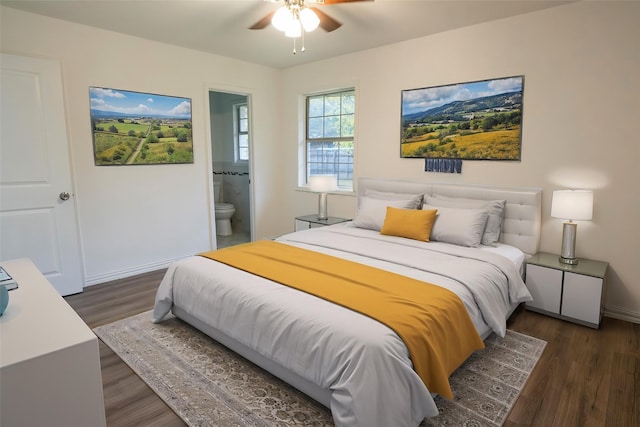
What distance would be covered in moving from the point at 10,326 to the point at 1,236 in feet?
7.66

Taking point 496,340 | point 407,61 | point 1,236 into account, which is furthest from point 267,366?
point 407,61

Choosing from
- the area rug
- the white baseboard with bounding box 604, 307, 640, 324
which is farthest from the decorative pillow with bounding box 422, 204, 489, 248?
the white baseboard with bounding box 604, 307, 640, 324

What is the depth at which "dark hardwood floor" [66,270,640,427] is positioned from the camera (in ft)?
6.20

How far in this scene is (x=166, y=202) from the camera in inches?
167

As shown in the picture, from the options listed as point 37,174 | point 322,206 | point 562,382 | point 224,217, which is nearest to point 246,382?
point 562,382

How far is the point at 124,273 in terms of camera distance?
13.0ft

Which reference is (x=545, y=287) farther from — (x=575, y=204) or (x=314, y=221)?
(x=314, y=221)

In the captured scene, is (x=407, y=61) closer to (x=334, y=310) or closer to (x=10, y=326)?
(x=334, y=310)

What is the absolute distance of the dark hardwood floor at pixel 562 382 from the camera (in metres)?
1.89

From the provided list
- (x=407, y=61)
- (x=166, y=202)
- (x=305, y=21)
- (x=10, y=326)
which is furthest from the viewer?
(x=166, y=202)

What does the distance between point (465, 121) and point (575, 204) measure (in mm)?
1249

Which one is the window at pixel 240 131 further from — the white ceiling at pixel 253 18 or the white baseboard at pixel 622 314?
the white baseboard at pixel 622 314

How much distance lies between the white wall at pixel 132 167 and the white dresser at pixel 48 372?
2520 mm

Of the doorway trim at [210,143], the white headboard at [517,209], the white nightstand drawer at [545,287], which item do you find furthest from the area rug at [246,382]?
the doorway trim at [210,143]
